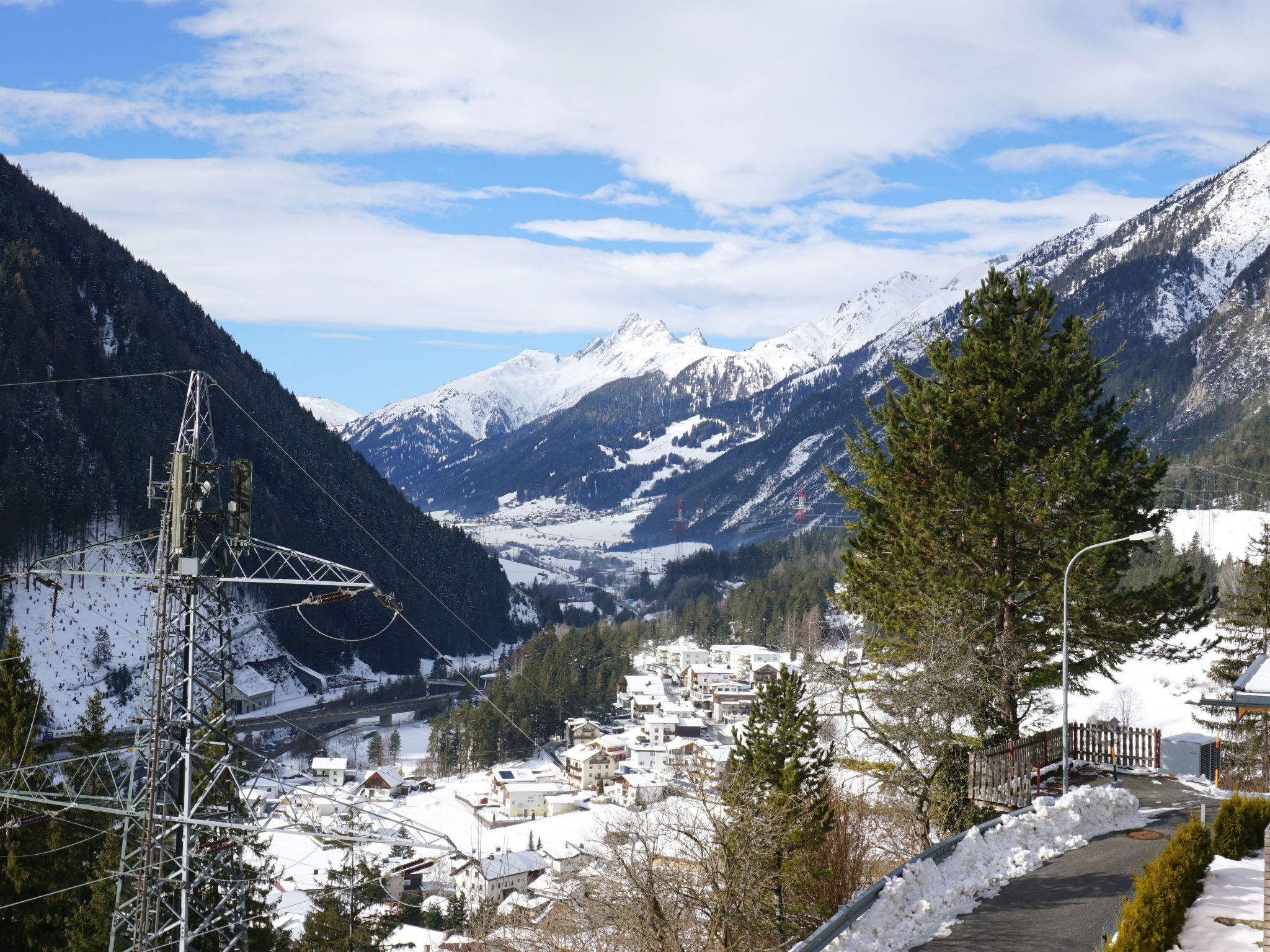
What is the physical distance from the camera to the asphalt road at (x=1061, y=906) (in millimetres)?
13422

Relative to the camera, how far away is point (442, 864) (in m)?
75.5

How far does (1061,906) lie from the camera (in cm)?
1475

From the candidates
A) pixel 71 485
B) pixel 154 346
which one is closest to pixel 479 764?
pixel 71 485

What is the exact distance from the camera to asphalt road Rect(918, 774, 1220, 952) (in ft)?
44.0

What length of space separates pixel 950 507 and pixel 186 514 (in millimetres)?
18790

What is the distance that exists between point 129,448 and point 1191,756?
15880 centimetres

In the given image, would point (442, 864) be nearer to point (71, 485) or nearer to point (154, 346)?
point (71, 485)

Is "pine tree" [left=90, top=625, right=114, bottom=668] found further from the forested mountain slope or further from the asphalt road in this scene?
the asphalt road

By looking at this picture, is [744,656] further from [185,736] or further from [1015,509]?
[185,736]

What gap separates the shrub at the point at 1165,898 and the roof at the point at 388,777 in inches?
3499

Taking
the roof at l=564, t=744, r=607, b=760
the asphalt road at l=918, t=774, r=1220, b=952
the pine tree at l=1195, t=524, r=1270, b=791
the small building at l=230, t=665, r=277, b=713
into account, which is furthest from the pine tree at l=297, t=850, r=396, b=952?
the small building at l=230, t=665, r=277, b=713

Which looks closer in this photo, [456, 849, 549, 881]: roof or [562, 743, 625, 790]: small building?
[456, 849, 549, 881]: roof

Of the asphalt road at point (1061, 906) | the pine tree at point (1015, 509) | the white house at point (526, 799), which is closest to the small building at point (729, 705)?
the white house at point (526, 799)

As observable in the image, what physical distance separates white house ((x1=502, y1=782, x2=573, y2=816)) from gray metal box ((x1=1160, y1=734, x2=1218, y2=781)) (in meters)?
70.8
